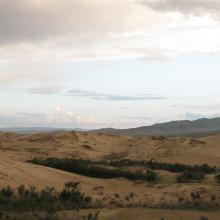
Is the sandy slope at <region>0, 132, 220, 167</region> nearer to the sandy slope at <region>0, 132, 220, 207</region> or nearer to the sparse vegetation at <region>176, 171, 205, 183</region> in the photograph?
the sandy slope at <region>0, 132, 220, 207</region>

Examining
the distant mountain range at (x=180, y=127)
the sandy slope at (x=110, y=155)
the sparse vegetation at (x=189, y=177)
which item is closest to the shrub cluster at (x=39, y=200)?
the sandy slope at (x=110, y=155)

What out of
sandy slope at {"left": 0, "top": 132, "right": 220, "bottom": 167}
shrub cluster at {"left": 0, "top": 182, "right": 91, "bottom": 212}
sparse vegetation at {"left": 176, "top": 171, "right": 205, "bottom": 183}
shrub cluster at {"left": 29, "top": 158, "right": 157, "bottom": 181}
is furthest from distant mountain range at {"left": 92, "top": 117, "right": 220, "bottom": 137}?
shrub cluster at {"left": 0, "top": 182, "right": 91, "bottom": 212}

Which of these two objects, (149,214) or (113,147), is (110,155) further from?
(149,214)

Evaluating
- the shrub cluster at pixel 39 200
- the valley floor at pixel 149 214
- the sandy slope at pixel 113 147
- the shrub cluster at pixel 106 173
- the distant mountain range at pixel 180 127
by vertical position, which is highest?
the distant mountain range at pixel 180 127

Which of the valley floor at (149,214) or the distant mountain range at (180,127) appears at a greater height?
the distant mountain range at (180,127)

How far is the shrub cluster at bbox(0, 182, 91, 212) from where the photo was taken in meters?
15.0

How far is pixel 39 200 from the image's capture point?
51.6 feet

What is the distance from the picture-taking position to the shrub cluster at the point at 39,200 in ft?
49.2

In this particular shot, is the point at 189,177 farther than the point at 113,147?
No

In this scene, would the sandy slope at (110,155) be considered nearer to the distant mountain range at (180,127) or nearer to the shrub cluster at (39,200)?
the shrub cluster at (39,200)

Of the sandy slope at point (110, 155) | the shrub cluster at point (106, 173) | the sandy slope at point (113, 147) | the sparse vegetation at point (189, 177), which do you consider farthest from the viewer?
the sandy slope at point (113, 147)

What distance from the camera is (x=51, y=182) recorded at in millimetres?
20938

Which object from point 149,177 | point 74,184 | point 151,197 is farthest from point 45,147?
point 151,197

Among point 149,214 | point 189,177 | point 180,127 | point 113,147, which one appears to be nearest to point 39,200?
point 149,214
